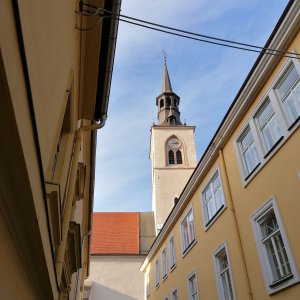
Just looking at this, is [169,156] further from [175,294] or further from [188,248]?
[188,248]

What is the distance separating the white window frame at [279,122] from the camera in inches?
348

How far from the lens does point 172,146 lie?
40500 mm

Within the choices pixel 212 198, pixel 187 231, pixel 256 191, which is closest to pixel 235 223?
pixel 256 191

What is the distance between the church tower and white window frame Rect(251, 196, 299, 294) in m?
25.3

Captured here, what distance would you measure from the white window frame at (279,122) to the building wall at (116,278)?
23703mm

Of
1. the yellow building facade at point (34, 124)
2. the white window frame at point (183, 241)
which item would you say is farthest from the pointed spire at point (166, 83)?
the yellow building facade at point (34, 124)

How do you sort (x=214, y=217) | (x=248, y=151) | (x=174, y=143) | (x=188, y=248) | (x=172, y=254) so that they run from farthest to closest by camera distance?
(x=174, y=143) < (x=172, y=254) < (x=188, y=248) < (x=214, y=217) < (x=248, y=151)

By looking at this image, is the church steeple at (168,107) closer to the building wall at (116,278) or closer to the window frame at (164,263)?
the building wall at (116,278)

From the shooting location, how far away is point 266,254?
30.8 ft

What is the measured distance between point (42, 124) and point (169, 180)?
111ft

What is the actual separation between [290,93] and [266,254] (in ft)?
13.5

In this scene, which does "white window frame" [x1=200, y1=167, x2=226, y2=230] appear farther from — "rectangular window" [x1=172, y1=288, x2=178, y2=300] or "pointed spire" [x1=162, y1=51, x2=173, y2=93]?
"pointed spire" [x1=162, y1=51, x2=173, y2=93]

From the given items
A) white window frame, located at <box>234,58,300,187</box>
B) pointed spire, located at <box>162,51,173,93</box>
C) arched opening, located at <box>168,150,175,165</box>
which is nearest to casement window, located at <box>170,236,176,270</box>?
white window frame, located at <box>234,58,300,187</box>

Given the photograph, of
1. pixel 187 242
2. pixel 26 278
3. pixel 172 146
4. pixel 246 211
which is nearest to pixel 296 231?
pixel 246 211
